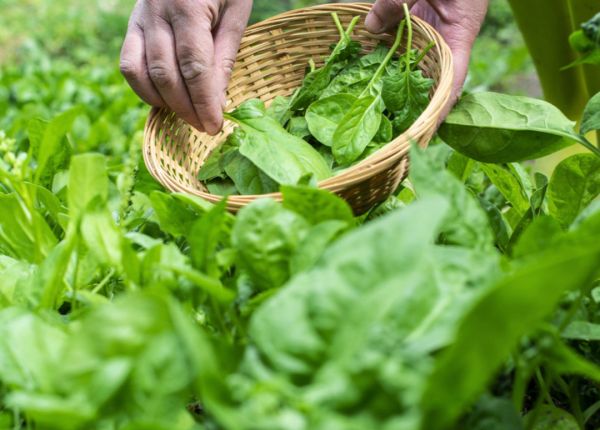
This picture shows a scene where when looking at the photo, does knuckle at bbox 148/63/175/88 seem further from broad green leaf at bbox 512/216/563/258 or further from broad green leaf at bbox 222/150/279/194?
broad green leaf at bbox 512/216/563/258

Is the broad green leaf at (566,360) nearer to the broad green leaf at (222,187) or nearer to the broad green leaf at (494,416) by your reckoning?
the broad green leaf at (494,416)

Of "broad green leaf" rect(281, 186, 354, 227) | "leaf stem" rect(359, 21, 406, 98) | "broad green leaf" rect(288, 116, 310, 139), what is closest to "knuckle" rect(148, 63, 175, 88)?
"broad green leaf" rect(288, 116, 310, 139)

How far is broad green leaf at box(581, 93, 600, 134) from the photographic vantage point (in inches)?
33.4

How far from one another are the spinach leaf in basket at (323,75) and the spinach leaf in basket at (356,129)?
0.55ft

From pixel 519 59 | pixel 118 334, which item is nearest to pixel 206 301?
pixel 118 334

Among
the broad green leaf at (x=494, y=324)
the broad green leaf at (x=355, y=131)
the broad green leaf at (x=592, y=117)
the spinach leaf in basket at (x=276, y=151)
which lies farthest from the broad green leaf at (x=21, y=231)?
the broad green leaf at (x=592, y=117)

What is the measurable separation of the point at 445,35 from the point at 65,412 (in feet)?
3.37

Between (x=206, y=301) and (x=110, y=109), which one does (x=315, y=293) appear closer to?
(x=206, y=301)

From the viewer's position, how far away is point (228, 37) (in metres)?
1.23

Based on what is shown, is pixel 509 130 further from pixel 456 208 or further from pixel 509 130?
pixel 456 208

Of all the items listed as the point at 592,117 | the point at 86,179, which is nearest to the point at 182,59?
the point at 86,179

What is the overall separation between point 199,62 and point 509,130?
1.72ft

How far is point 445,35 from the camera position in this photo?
1244mm

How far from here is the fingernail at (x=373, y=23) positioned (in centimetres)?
123
